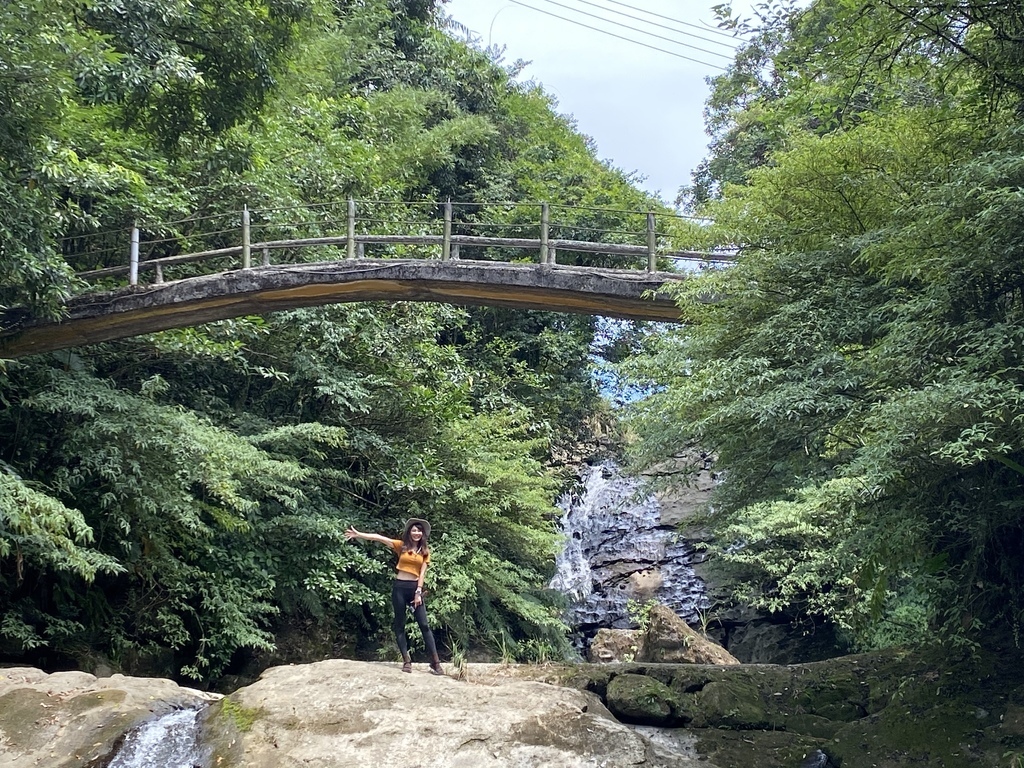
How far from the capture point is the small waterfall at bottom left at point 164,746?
206 inches

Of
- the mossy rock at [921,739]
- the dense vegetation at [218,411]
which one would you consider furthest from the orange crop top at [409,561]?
the mossy rock at [921,739]

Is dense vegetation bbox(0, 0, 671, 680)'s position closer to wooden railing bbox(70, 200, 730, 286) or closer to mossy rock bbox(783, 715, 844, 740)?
wooden railing bbox(70, 200, 730, 286)

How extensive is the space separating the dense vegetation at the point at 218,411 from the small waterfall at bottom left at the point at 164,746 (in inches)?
75.4

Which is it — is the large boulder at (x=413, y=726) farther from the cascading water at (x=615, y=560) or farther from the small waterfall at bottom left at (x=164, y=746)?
the cascading water at (x=615, y=560)

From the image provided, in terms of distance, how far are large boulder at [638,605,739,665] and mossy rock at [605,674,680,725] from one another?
12.0 ft

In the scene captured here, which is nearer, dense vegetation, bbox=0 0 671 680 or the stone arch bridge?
dense vegetation, bbox=0 0 671 680

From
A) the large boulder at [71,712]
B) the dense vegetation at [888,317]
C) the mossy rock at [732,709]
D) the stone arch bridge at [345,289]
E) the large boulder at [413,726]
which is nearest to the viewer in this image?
the dense vegetation at [888,317]

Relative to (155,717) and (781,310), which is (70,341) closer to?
(155,717)

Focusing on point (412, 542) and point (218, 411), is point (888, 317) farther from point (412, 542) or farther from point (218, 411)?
point (218, 411)

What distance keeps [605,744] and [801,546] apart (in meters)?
6.93

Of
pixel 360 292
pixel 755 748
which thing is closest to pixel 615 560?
pixel 360 292

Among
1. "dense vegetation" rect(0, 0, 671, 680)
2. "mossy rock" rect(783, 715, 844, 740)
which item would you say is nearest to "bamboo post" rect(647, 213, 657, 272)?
Result: "dense vegetation" rect(0, 0, 671, 680)

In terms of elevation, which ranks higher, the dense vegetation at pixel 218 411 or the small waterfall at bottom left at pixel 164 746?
the dense vegetation at pixel 218 411

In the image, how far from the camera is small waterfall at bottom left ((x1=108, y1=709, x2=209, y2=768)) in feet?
17.2
